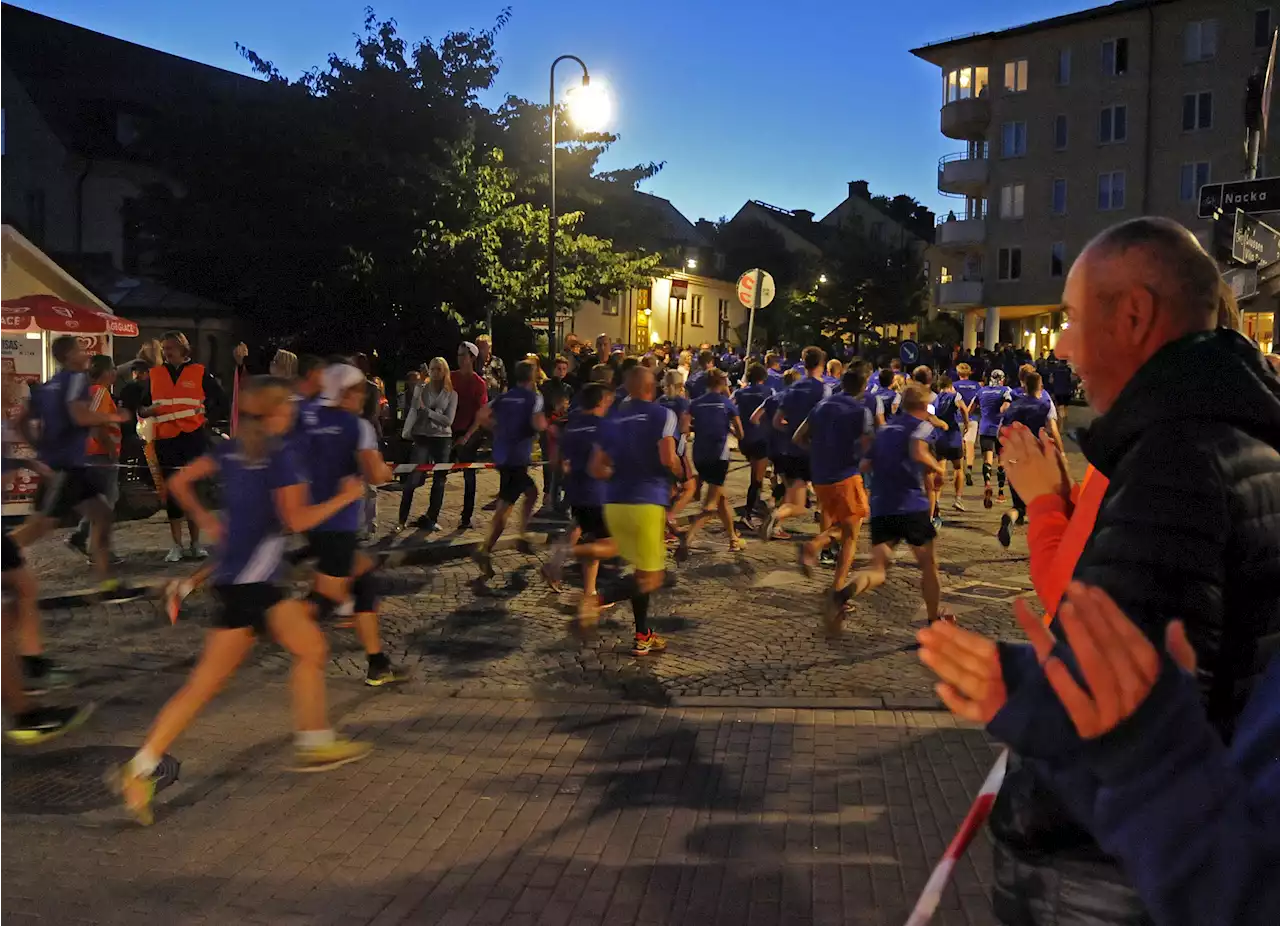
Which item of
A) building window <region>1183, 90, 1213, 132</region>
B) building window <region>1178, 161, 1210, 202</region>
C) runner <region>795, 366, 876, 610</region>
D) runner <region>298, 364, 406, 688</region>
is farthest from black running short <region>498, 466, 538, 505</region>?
building window <region>1183, 90, 1213, 132</region>

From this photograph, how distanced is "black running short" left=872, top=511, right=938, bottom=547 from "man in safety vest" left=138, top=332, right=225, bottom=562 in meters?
6.33

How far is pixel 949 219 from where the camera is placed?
52.2 meters

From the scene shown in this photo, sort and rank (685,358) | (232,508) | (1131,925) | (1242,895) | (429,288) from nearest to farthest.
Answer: (1242,895), (1131,925), (232,508), (685,358), (429,288)

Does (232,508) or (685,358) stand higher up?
(685,358)

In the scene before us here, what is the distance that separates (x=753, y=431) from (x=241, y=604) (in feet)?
29.8

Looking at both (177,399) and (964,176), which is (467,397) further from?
(964,176)

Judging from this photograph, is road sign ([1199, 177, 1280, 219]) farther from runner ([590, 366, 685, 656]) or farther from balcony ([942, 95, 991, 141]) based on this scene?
balcony ([942, 95, 991, 141])

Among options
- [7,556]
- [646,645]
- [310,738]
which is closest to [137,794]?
[310,738]

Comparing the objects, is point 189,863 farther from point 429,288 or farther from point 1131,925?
point 429,288

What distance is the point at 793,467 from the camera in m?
12.7

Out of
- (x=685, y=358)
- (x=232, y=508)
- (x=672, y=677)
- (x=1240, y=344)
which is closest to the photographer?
(x=1240, y=344)

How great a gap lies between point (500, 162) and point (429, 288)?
12.3 ft

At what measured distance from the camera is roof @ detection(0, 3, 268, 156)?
37.3m

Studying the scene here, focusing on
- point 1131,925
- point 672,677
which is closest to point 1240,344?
point 1131,925
